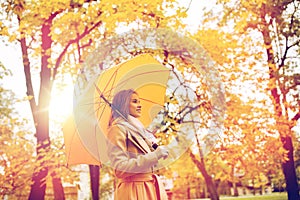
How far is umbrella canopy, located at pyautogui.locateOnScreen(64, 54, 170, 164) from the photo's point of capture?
3.64 metres

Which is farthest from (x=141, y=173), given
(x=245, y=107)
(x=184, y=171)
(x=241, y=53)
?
(x=184, y=171)

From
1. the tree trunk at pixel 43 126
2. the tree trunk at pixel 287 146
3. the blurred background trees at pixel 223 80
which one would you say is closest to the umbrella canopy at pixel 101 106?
the blurred background trees at pixel 223 80

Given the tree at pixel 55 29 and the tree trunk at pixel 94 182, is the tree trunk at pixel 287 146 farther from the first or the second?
the tree trunk at pixel 94 182

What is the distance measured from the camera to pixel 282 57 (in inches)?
454

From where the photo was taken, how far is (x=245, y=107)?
10383 mm

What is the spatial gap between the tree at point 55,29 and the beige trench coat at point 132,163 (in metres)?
4.23

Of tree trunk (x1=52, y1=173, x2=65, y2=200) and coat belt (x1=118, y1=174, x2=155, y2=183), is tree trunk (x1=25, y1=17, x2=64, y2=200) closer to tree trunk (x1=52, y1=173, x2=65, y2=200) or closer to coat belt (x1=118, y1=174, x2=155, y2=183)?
tree trunk (x1=52, y1=173, x2=65, y2=200)

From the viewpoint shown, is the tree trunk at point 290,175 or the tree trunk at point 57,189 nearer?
the tree trunk at point 57,189

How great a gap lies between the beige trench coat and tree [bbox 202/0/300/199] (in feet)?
23.7

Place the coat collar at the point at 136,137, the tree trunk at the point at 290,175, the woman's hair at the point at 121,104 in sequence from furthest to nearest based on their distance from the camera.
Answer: the tree trunk at the point at 290,175 < the woman's hair at the point at 121,104 < the coat collar at the point at 136,137

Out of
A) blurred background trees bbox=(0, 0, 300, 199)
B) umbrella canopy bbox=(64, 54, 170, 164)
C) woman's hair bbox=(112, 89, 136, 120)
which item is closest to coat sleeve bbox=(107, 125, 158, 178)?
woman's hair bbox=(112, 89, 136, 120)

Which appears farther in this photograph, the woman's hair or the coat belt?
the woman's hair

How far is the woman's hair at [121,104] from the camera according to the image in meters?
3.21

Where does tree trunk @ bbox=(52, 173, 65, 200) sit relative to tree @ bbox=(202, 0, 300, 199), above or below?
below
